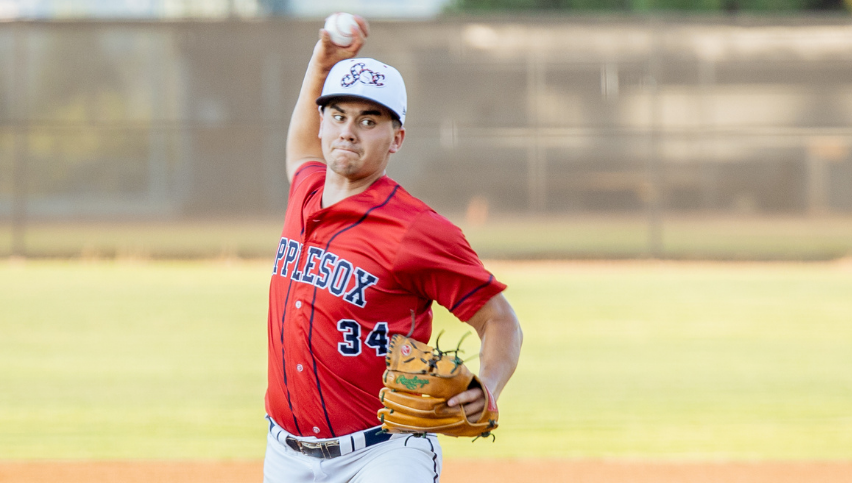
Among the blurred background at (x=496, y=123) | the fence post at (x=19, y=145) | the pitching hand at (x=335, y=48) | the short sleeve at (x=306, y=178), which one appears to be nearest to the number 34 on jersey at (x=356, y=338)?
the short sleeve at (x=306, y=178)

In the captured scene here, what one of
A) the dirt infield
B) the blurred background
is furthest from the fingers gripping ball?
the blurred background

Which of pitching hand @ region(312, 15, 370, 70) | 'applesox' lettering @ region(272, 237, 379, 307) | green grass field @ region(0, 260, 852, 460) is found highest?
pitching hand @ region(312, 15, 370, 70)

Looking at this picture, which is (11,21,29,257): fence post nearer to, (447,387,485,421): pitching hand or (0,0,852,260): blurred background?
(0,0,852,260): blurred background

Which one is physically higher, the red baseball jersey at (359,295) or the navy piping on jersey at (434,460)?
the red baseball jersey at (359,295)

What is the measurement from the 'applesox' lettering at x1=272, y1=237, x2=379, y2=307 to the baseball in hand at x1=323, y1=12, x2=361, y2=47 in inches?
29.0

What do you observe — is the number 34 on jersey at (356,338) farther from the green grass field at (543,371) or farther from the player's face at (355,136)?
the green grass field at (543,371)

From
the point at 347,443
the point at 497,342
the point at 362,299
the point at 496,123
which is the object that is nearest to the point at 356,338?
the point at 362,299

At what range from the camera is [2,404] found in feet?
24.3

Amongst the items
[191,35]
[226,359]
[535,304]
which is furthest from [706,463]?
[191,35]

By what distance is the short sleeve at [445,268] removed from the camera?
2.59 m

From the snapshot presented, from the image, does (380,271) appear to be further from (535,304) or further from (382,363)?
(535,304)

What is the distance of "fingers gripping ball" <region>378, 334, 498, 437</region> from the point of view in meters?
2.39

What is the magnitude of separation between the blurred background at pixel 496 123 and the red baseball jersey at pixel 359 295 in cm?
1776

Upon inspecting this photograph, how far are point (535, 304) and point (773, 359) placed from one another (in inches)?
173
